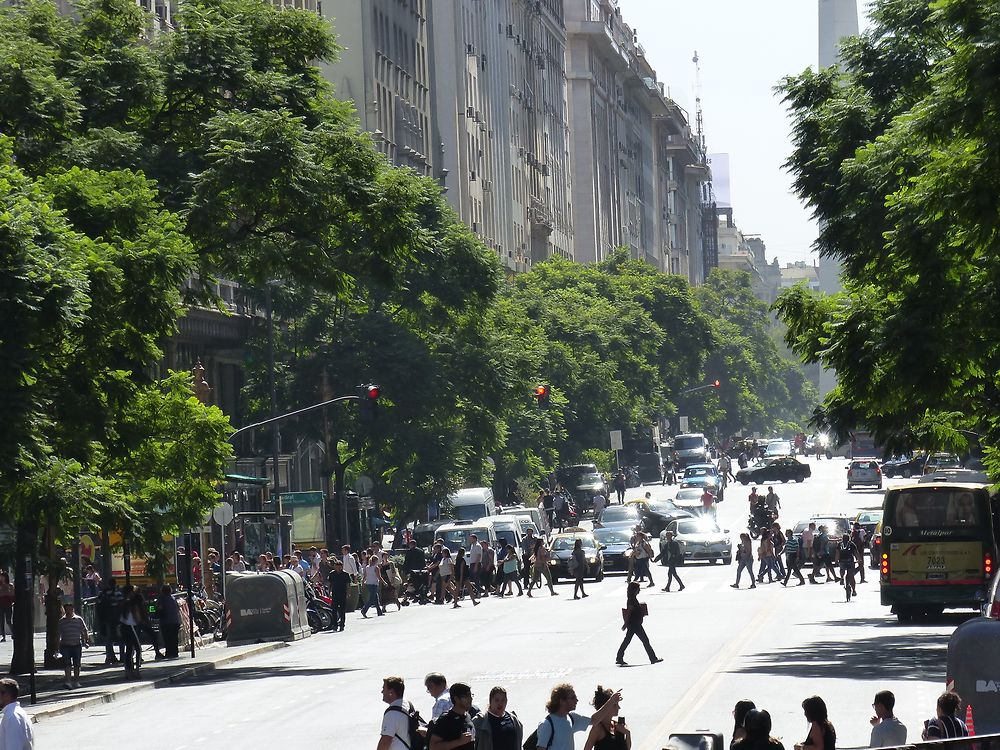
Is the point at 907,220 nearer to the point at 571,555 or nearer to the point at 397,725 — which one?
the point at 397,725

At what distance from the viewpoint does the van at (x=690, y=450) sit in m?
123

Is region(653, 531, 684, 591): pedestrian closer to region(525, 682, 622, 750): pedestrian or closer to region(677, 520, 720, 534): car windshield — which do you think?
region(677, 520, 720, 534): car windshield

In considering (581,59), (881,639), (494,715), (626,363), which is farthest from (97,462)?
(581,59)

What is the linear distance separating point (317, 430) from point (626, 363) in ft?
154

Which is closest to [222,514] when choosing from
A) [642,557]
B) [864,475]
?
[642,557]

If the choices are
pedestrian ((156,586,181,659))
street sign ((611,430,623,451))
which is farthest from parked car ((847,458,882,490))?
pedestrian ((156,586,181,659))

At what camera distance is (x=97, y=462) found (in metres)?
31.6

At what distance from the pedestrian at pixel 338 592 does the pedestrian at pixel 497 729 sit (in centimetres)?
2877

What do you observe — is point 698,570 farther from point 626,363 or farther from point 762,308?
point 762,308

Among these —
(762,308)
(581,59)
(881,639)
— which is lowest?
(881,639)

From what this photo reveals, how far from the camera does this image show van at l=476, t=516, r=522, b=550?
59.4 m

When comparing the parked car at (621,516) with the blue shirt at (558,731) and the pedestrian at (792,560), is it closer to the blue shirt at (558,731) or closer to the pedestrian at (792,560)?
the pedestrian at (792,560)

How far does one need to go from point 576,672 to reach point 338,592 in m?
15.0

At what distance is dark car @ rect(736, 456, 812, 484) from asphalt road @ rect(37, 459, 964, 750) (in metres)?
62.9
